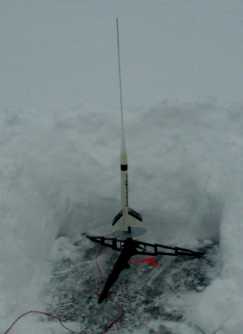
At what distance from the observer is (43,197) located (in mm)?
4816

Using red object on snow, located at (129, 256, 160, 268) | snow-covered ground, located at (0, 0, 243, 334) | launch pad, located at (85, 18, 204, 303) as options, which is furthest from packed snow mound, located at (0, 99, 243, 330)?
launch pad, located at (85, 18, 204, 303)

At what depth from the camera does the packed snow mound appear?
4.41 m

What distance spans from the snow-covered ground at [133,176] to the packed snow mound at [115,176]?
1 cm

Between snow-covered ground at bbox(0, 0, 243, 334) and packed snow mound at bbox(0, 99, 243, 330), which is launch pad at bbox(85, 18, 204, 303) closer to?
snow-covered ground at bbox(0, 0, 243, 334)

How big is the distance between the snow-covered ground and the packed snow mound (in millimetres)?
13

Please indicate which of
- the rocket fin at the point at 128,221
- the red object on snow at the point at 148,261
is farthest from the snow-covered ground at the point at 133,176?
the rocket fin at the point at 128,221

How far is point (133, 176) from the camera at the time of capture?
4.84 meters

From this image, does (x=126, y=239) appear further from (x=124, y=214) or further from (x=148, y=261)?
(x=148, y=261)

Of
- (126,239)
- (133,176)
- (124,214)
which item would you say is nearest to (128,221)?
(124,214)

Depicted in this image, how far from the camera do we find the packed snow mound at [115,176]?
4.41 m

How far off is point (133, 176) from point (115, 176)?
237mm

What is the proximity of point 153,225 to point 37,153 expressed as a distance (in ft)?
6.01

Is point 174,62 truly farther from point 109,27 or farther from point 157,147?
point 157,147

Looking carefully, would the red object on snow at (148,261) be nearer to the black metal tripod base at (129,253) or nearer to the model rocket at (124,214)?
the black metal tripod base at (129,253)
